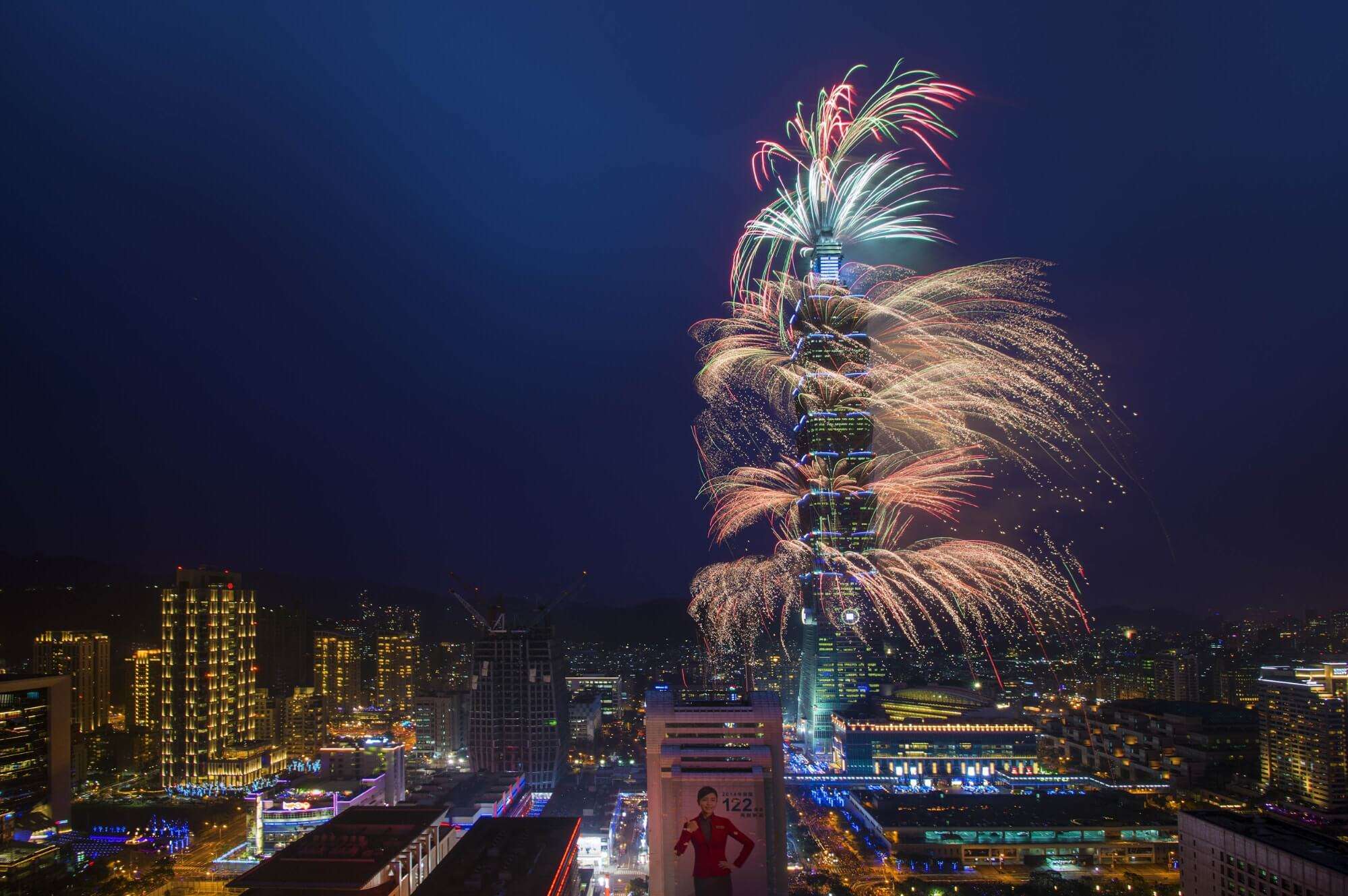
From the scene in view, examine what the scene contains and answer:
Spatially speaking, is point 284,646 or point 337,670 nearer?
point 337,670

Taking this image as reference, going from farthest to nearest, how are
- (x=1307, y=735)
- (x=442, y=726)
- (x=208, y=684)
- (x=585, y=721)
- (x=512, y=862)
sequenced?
(x=585, y=721)
(x=442, y=726)
(x=208, y=684)
(x=1307, y=735)
(x=512, y=862)

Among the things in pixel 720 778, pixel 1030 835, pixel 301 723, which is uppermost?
pixel 720 778

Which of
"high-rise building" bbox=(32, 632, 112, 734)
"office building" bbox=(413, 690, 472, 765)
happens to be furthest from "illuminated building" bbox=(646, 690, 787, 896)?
"high-rise building" bbox=(32, 632, 112, 734)

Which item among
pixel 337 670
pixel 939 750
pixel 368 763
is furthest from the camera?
pixel 337 670

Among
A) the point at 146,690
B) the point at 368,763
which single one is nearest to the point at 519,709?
the point at 368,763

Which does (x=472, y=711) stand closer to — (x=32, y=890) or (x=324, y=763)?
(x=324, y=763)

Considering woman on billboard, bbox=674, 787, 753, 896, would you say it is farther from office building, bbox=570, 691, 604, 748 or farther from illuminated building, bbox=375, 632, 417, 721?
illuminated building, bbox=375, 632, 417, 721

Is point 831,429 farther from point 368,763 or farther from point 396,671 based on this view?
point 396,671
